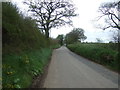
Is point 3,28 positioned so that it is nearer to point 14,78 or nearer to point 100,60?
point 14,78

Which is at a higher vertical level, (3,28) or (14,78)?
(3,28)

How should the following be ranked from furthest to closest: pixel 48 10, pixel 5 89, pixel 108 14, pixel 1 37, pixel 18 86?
pixel 48 10 < pixel 108 14 < pixel 1 37 < pixel 18 86 < pixel 5 89

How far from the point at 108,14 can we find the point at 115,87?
18110mm

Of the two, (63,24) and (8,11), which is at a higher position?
(63,24)

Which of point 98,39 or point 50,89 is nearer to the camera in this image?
point 50,89

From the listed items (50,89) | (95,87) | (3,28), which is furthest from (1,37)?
(95,87)

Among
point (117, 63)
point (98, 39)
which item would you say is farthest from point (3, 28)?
point (98, 39)

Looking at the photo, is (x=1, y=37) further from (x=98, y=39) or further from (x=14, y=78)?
(x=98, y=39)

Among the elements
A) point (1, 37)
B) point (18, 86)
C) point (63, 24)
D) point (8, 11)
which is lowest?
point (18, 86)

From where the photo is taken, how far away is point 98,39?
21984mm

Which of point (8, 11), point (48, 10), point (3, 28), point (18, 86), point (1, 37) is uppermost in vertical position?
point (48, 10)

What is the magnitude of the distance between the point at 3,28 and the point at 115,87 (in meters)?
5.50

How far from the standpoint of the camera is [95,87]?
17.5ft

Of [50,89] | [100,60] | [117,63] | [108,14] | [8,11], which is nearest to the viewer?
[50,89]
